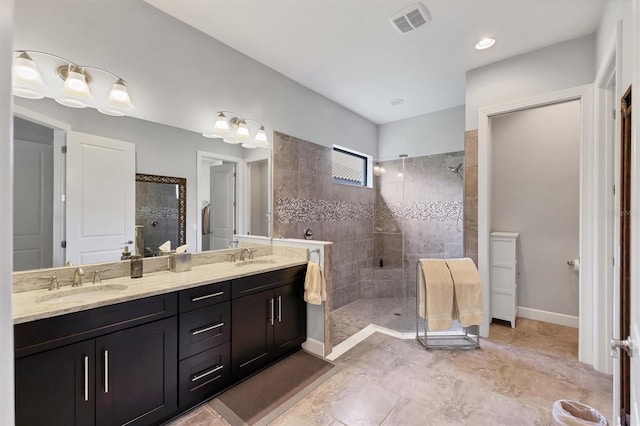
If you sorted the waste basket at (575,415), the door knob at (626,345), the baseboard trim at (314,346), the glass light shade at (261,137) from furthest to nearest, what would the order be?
1. the glass light shade at (261,137)
2. the baseboard trim at (314,346)
3. the waste basket at (575,415)
4. the door knob at (626,345)

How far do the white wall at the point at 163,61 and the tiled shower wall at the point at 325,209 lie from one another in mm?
344

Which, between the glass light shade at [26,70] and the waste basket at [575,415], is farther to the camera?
the glass light shade at [26,70]

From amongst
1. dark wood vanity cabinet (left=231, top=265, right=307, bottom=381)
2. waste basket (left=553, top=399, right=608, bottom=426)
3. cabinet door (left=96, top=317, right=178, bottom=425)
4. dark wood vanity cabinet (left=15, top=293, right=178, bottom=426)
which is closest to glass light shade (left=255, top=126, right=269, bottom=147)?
dark wood vanity cabinet (left=231, top=265, right=307, bottom=381)

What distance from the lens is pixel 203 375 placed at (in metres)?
1.86

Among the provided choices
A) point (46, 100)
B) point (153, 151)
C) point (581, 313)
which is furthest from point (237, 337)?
point (581, 313)

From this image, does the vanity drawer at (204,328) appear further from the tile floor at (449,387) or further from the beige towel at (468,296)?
the beige towel at (468,296)

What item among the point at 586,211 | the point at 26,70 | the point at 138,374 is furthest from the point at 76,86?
the point at 586,211

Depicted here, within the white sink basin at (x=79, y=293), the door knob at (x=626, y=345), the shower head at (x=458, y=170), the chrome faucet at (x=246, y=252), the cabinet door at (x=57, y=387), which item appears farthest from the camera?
the shower head at (x=458, y=170)

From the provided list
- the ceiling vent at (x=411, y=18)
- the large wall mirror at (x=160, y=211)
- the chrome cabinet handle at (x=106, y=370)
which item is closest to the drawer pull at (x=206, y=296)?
the chrome cabinet handle at (x=106, y=370)

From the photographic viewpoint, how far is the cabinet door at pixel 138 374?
145 centimetres

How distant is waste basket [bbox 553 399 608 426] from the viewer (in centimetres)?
137

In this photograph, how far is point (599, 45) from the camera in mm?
2252

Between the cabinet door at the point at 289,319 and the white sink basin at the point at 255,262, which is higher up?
the white sink basin at the point at 255,262

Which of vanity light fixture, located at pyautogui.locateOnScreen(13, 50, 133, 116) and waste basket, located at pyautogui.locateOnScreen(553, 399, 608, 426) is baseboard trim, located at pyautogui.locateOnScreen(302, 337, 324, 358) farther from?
vanity light fixture, located at pyautogui.locateOnScreen(13, 50, 133, 116)
